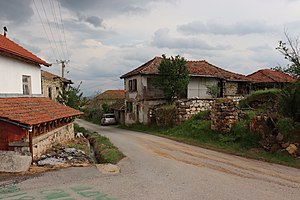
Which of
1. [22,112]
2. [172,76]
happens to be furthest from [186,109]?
[22,112]

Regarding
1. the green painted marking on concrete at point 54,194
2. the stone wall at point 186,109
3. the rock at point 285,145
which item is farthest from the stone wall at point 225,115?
the green painted marking on concrete at point 54,194

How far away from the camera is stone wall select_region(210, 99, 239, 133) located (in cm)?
1496

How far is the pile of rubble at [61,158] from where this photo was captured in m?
10.6

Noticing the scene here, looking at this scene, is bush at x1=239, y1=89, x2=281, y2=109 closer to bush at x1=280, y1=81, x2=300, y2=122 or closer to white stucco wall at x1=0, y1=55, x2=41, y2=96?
bush at x1=280, y1=81, x2=300, y2=122

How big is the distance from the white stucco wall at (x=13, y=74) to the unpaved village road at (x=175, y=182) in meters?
5.78

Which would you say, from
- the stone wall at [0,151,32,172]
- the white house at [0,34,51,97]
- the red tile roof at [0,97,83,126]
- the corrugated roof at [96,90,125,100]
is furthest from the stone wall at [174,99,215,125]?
the corrugated roof at [96,90,125,100]

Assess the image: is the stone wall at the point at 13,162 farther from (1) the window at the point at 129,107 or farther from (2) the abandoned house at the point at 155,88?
(1) the window at the point at 129,107

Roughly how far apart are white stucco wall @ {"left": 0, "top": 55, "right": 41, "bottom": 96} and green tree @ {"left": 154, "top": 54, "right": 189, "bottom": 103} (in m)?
13.6

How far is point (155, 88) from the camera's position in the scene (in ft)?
94.2

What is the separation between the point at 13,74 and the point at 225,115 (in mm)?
11093

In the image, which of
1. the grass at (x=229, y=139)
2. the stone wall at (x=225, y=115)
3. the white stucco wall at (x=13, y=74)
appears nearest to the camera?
the grass at (x=229, y=139)

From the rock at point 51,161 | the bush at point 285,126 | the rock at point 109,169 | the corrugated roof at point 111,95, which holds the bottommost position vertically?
the rock at point 109,169

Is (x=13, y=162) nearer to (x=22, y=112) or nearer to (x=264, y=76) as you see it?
(x=22, y=112)

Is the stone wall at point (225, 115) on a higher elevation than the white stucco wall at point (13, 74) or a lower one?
lower
